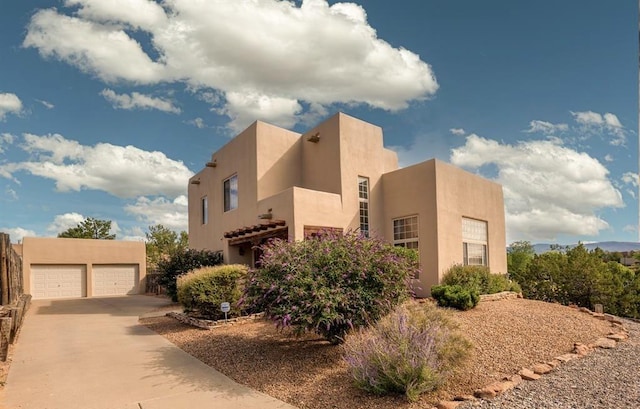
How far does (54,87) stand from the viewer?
1355 centimetres

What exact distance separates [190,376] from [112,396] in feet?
4.09

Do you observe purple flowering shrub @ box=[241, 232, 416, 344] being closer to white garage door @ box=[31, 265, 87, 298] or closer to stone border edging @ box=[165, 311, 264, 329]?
stone border edging @ box=[165, 311, 264, 329]

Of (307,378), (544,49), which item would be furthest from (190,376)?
(544,49)

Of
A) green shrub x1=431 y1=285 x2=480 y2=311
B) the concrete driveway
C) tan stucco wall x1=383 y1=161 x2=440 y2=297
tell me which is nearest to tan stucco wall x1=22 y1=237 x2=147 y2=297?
the concrete driveway

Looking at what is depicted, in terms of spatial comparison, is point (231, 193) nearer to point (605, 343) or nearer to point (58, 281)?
point (58, 281)

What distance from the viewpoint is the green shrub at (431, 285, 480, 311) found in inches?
463

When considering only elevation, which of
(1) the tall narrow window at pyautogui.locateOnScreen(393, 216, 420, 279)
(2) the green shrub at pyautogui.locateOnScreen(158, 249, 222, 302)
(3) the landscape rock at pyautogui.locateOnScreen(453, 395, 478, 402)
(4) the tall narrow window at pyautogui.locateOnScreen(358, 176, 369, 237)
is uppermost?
(4) the tall narrow window at pyautogui.locateOnScreen(358, 176, 369, 237)

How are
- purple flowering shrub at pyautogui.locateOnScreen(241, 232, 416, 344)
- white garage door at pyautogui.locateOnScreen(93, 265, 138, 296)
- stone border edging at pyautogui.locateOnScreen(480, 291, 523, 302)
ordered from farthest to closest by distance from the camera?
white garage door at pyautogui.locateOnScreen(93, 265, 138, 296), stone border edging at pyautogui.locateOnScreen(480, 291, 523, 302), purple flowering shrub at pyautogui.locateOnScreen(241, 232, 416, 344)

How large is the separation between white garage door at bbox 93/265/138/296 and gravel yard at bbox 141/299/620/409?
14.6 metres

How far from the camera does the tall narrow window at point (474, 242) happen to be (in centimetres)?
1666

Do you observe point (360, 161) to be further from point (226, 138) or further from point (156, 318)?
point (156, 318)

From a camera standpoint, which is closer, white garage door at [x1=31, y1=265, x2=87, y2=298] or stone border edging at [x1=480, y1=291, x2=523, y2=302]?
stone border edging at [x1=480, y1=291, x2=523, y2=302]

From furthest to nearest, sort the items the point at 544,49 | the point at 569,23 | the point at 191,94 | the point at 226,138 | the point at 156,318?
the point at 226,138, the point at 191,94, the point at 156,318, the point at 544,49, the point at 569,23

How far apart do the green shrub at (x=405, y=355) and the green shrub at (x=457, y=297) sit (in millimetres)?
4956
